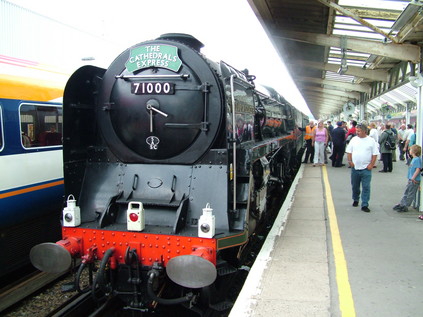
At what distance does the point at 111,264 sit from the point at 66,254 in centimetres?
44

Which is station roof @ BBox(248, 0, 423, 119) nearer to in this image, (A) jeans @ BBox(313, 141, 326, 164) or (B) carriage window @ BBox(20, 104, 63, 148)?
(A) jeans @ BBox(313, 141, 326, 164)

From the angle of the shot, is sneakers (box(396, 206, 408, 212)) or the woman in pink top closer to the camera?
sneakers (box(396, 206, 408, 212))

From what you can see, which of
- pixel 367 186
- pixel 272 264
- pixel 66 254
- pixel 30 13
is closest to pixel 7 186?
pixel 66 254

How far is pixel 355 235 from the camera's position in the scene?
5.34m

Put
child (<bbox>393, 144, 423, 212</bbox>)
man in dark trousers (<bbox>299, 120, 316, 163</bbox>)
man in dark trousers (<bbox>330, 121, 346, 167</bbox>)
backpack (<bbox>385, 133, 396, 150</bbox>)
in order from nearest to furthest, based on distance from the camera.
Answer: child (<bbox>393, 144, 423, 212</bbox>)
backpack (<bbox>385, 133, 396, 150</bbox>)
man in dark trousers (<bbox>330, 121, 346, 167</bbox>)
man in dark trousers (<bbox>299, 120, 316, 163</bbox>)

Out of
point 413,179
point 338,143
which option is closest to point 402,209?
point 413,179

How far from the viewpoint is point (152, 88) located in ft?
13.7


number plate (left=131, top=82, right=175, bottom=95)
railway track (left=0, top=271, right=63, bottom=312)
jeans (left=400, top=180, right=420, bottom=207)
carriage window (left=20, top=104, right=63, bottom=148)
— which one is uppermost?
number plate (left=131, top=82, right=175, bottom=95)

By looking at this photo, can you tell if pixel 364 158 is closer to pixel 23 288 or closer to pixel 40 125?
pixel 40 125

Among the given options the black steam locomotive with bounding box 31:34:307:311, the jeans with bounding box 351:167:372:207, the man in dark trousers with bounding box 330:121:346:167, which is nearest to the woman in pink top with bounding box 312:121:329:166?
the man in dark trousers with bounding box 330:121:346:167

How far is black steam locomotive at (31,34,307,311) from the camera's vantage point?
3658mm

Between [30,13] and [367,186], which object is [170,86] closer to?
[367,186]

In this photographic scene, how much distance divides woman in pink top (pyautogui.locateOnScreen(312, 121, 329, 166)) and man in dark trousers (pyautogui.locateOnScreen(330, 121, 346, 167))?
11.3 inches

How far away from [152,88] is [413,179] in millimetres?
4804
